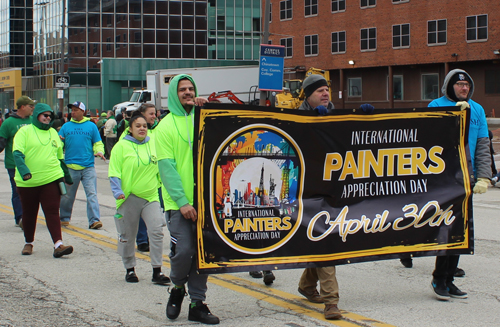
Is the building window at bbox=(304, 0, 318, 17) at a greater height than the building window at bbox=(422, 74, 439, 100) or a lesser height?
greater

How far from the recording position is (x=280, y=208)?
5.07 m

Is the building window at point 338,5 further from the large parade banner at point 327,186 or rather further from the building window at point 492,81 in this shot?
the large parade banner at point 327,186

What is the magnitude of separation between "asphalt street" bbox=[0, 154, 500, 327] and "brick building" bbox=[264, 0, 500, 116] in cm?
3859

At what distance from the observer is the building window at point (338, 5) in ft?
166

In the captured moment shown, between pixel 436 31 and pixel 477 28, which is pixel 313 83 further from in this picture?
pixel 436 31

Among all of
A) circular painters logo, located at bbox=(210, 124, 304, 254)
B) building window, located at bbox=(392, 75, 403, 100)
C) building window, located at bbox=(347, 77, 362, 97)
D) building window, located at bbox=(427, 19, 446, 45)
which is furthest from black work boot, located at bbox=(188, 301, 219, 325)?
building window, located at bbox=(347, 77, 362, 97)

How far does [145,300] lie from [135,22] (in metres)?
53.7

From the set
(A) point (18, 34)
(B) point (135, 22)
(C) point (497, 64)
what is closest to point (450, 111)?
(C) point (497, 64)

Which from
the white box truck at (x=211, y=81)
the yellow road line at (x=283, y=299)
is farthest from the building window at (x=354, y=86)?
the yellow road line at (x=283, y=299)

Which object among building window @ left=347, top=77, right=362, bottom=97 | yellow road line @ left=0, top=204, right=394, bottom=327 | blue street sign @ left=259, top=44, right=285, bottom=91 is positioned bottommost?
yellow road line @ left=0, top=204, right=394, bottom=327

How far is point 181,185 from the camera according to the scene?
4738 millimetres

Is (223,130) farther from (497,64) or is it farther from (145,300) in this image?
(497,64)

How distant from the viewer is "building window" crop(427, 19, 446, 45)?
147 feet

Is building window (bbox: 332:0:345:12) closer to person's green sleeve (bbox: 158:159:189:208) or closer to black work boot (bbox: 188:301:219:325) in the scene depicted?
person's green sleeve (bbox: 158:159:189:208)
